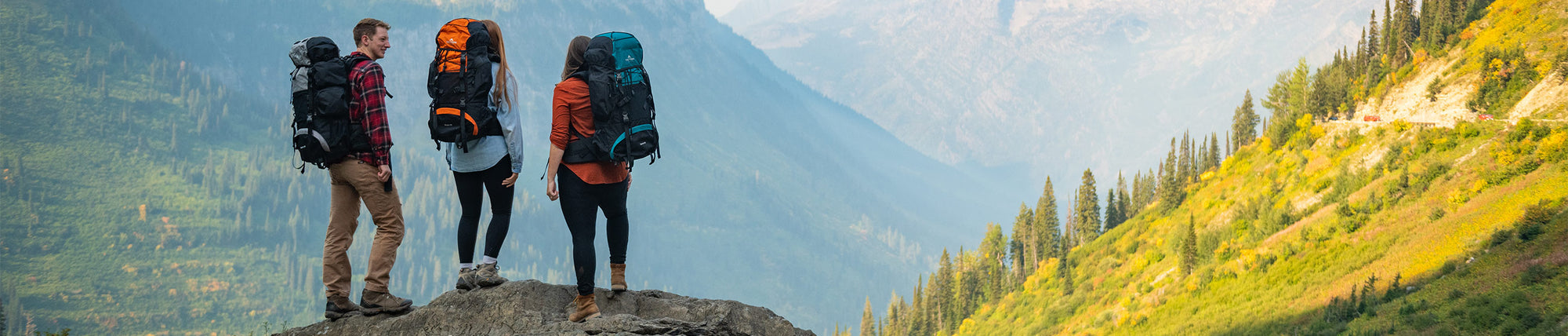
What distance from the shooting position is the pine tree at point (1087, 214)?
409ft

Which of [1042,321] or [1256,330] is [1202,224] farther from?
[1256,330]

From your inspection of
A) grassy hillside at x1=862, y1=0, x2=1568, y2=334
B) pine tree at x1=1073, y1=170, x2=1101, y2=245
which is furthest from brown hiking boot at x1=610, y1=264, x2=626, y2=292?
pine tree at x1=1073, y1=170, x2=1101, y2=245

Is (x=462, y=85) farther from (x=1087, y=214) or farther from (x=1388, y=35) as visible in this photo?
(x=1087, y=214)

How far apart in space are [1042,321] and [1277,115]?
114 ft

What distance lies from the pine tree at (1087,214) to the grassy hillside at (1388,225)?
20.3 metres

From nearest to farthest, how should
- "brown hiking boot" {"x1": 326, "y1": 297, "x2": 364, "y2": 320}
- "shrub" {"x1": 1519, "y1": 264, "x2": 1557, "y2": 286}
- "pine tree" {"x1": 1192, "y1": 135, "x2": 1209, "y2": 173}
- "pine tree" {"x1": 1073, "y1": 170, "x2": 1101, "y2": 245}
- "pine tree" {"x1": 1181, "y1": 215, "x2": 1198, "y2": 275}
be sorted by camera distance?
1. "brown hiking boot" {"x1": 326, "y1": 297, "x2": 364, "y2": 320}
2. "shrub" {"x1": 1519, "y1": 264, "x2": 1557, "y2": 286}
3. "pine tree" {"x1": 1181, "y1": 215, "x2": 1198, "y2": 275}
4. "pine tree" {"x1": 1192, "y1": 135, "x2": 1209, "y2": 173}
5. "pine tree" {"x1": 1073, "y1": 170, "x2": 1101, "y2": 245}

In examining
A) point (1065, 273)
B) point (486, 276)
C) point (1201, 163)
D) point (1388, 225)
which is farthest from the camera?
point (1201, 163)

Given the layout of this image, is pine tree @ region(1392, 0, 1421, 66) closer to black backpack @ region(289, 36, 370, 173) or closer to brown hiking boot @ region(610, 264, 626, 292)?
brown hiking boot @ region(610, 264, 626, 292)

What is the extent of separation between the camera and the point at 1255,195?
261 ft

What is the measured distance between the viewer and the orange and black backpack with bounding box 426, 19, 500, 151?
1184 cm

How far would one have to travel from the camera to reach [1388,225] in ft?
171

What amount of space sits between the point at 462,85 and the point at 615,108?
2084mm

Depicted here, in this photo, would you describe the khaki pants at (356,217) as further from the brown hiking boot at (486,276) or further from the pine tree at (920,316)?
the pine tree at (920,316)

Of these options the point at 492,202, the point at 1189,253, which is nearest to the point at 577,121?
the point at 492,202
